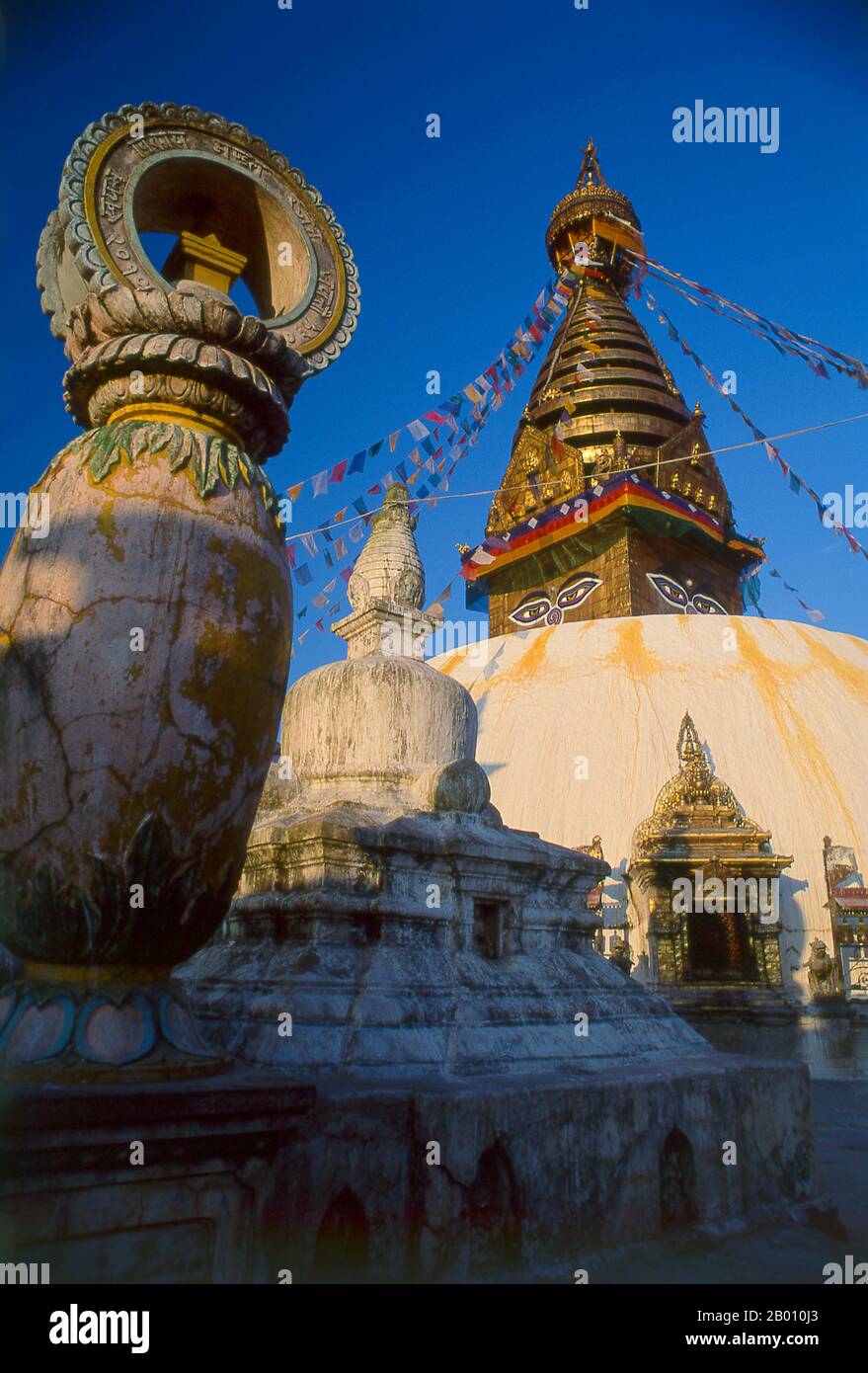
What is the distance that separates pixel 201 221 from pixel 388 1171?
11.8 feet

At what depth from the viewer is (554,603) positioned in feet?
75.6

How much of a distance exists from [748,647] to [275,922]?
48.8 feet

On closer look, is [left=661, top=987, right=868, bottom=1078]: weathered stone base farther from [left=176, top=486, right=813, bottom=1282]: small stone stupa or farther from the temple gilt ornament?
the temple gilt ornament

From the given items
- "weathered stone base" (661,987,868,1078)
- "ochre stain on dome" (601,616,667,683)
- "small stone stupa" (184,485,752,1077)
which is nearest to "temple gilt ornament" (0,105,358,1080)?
"small stone stupa" (184,485,752,1077)

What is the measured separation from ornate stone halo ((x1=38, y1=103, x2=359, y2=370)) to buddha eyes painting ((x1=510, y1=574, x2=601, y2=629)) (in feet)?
62.9

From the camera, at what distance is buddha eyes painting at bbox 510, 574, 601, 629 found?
22531 mm

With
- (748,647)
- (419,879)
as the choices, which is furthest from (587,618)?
(419,879)

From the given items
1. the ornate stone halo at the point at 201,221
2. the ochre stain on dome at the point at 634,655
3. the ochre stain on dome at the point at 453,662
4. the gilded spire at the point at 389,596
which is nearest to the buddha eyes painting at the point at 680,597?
the ochre stain on dome at the point at 634,655

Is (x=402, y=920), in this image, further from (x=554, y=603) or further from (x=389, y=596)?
(x=554, y=603)

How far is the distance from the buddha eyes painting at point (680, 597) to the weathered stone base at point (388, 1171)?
1806cm
